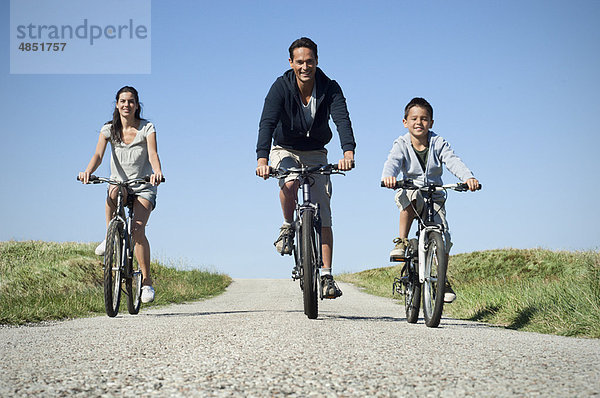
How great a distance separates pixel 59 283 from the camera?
9.51 meters

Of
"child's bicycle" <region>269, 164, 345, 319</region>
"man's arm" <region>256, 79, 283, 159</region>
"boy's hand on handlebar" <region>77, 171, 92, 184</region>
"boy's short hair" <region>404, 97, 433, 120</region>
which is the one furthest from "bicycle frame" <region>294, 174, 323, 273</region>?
"boy's hand on handlebar" <region>77, 171, 92, 184</region>

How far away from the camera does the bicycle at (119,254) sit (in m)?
5.69

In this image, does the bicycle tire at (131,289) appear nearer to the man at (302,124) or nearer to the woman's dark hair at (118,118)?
the woman's dark hair at (118,118)

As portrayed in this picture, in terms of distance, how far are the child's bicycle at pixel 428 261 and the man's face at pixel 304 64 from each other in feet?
4.79

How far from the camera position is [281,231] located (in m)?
5.56

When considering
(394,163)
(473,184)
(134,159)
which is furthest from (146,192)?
(473,184)

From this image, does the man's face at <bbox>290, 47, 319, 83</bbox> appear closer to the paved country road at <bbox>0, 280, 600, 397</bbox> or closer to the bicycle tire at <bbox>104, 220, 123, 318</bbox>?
the bicycle tire at <bbox>104, 220, 123, 318</bbox>

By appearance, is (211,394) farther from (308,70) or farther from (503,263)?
(503,263)

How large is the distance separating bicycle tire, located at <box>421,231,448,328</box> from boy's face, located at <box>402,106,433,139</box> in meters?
1.10

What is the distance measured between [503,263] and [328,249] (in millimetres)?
11382

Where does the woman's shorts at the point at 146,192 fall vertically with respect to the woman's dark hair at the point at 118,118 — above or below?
below

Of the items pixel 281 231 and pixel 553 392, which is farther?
pixel 281 231

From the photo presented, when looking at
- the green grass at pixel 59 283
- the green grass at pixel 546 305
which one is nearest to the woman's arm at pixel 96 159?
the green grass at pixel 59 283

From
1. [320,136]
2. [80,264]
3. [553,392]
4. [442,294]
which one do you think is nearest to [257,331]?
[442,294]
